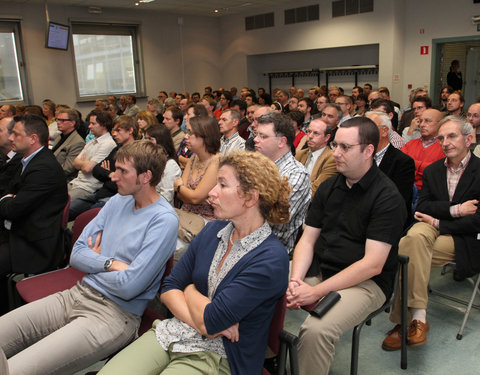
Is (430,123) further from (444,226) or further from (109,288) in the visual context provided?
(109,288)

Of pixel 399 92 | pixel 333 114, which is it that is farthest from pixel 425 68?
pixel 333 114

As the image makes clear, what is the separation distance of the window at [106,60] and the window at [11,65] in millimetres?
1405

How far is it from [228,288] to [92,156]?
3360 mm

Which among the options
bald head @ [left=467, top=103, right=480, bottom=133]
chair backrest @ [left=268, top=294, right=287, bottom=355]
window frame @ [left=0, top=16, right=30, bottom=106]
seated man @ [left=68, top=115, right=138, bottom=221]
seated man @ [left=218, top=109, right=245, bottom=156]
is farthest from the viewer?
window frame @ [left=0, top=16, right=30, bottom=106]

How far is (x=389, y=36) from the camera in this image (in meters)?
9.84

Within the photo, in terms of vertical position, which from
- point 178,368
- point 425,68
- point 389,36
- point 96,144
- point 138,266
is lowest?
point 178,368

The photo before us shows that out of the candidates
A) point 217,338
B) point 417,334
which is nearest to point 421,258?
point 417,334

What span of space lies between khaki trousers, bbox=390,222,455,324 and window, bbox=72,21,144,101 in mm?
10576

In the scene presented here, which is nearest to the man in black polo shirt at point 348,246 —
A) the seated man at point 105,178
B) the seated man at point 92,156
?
the seated man at point 105,178

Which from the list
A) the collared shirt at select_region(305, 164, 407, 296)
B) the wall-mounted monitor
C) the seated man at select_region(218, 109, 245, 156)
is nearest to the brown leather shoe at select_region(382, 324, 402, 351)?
the collared shirt at select_region(305, 164, 407, 296)

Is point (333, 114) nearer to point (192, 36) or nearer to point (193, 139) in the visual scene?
point (193, 139)

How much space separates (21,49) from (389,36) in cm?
909

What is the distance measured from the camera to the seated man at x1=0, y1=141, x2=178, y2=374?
172 cm

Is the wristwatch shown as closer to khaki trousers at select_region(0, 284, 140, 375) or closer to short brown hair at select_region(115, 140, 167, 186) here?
khaki trousers at select_region(0, 284, 140, 375)
